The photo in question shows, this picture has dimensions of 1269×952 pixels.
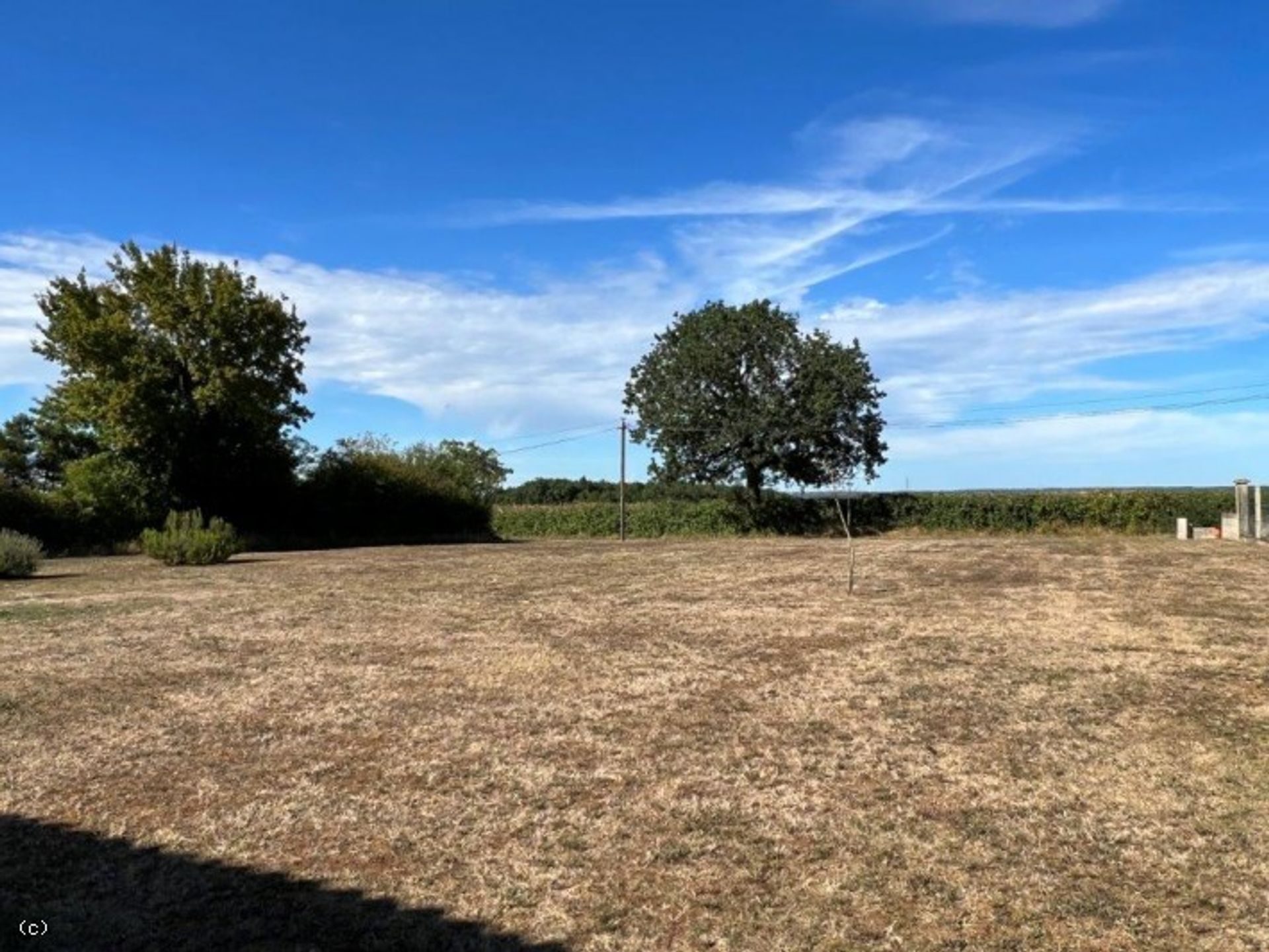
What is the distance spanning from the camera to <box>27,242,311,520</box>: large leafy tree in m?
29.6

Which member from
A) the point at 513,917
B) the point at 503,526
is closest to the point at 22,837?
the point at 513,917

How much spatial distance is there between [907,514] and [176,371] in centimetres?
2853

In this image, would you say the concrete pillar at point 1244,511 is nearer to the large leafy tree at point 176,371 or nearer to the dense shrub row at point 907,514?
the dense shrub row at point 907,514

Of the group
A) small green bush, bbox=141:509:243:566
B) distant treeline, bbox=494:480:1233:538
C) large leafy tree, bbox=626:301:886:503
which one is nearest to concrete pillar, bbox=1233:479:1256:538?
distant treeline, bbox=494:480:1233:538

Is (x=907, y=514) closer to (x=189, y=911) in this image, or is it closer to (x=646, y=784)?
(x=646, y=784)

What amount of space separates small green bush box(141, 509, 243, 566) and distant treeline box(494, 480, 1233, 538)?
898 inches

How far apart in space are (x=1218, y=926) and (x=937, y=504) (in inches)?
1479

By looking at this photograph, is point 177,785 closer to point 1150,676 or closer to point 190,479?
point 1150,676

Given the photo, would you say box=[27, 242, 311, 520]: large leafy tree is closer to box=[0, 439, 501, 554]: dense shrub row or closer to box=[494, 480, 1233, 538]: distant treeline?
box=[0, 439, 501, 554]: dense shrub row

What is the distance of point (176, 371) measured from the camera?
31.0 m

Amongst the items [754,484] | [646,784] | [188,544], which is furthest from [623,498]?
A: [646,784]

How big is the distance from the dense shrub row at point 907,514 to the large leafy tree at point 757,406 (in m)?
1.66

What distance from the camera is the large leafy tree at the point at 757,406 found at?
135 ft

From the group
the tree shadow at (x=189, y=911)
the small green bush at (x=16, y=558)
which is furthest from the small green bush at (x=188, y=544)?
the tree shadow at (x=189, y=911)
